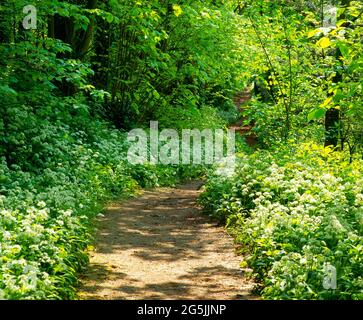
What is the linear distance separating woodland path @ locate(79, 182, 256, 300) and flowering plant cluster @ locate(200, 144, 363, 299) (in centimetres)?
36

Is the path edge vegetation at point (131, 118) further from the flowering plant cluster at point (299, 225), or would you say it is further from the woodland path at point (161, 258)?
the woodland path at point (161, 258)

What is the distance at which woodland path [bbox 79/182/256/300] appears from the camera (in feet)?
21.7

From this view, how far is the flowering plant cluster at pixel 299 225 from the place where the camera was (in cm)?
571

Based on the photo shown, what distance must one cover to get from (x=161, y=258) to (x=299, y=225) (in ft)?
7.42

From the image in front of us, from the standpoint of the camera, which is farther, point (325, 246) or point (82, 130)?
point (82, 130)

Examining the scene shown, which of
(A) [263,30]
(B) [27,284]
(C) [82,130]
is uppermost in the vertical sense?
(A) [263,30]

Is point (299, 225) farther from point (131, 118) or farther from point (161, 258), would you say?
point (131, 118)

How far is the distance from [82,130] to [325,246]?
9.52 meters

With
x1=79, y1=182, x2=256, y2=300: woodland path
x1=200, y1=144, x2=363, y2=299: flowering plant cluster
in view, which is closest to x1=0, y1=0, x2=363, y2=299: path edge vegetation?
x1=200, y1=144, x2=363, y2=299: flowering plant cluster

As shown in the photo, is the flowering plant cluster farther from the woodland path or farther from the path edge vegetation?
the woodland path

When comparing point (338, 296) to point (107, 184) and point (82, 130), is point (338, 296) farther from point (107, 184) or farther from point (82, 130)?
point (82, 130)

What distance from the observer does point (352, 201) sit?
8094mm
